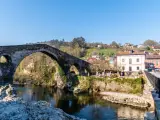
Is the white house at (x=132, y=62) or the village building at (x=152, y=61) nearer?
the white house at (x=132, y=62)

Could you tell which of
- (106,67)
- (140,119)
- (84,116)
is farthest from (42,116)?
(106,67)

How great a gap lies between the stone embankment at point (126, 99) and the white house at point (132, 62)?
18.4 m

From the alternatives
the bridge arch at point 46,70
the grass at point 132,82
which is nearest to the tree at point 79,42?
the bridge arch at point 46,70

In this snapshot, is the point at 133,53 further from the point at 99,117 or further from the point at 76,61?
the point at 99,117

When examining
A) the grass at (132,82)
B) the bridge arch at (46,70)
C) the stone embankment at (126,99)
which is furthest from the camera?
the bridge arch at (46,70)

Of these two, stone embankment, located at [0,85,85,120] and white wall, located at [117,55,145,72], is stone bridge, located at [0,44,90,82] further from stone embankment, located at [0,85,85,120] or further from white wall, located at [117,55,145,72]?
white wall, located at [117,55,145,72]

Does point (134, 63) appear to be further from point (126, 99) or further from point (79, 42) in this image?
point (79, 42)

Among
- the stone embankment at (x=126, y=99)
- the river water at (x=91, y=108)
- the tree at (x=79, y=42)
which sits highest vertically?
the tree at (x=79, y=42)

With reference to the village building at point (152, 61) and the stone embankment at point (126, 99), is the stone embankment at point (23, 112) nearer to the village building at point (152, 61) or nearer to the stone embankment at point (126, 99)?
the stone embankment at point (126, 99)

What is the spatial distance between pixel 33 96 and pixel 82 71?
679 inches

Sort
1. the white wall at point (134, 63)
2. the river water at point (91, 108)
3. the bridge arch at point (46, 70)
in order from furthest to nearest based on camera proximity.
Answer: the white wall at point (134, 63), the bridge arch at point (46, 70), the river water at point (91, 108)

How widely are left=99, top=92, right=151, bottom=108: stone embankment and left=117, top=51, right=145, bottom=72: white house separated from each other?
18.4 metres

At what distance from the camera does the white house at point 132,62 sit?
176 ft

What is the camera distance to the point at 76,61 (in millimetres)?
50188
